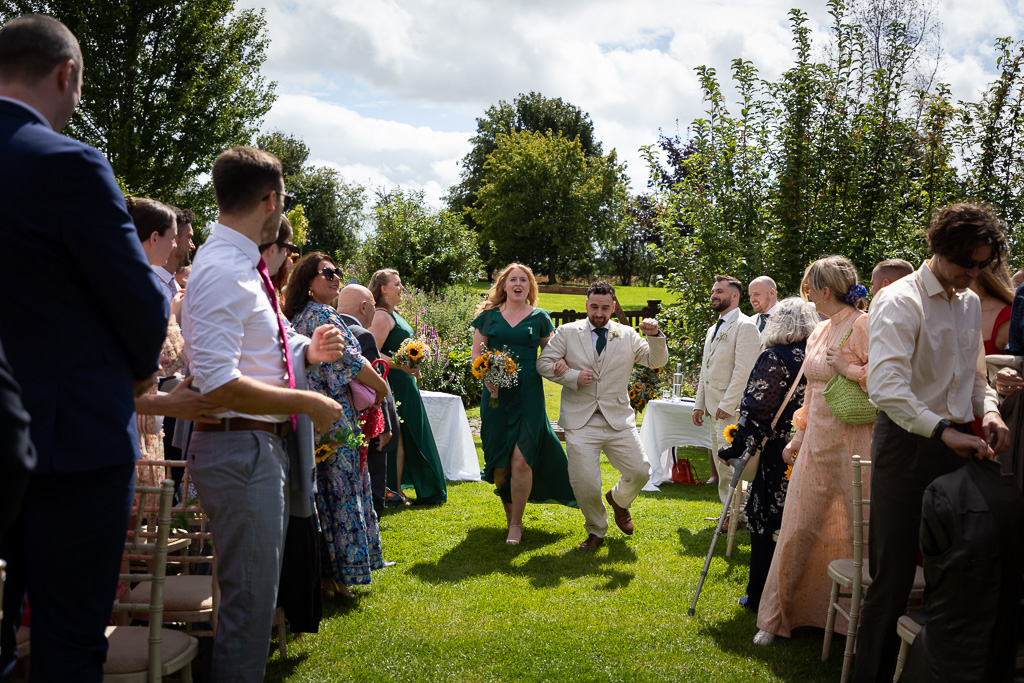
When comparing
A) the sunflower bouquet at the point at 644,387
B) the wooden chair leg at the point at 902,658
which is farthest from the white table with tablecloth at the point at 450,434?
the wooden chair leg at the point at 902,658

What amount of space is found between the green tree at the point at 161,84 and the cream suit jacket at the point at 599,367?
1563 cm

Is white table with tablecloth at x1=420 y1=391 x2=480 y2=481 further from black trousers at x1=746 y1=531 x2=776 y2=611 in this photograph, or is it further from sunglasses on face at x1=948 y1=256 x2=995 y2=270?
sunglasses on face at x1=948 y1=256 x2=995 y2=270

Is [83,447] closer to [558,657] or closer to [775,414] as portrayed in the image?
[558,657]

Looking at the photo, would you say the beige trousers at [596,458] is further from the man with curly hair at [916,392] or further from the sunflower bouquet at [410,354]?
the man with curly hair at [916,392]

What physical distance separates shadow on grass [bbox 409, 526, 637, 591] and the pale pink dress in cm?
130

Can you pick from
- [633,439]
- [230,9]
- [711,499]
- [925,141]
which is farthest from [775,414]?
[230,9]

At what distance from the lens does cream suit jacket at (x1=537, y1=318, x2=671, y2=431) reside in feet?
20.9

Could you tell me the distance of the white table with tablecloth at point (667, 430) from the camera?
28.6ft

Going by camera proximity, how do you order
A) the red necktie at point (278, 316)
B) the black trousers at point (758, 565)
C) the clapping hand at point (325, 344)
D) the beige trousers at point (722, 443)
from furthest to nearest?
the beige trousers at point (722, 443) < the black trousers at point (758, 565) < the clapping hand at point (325, 344) < the red necktie at point (278, 316)

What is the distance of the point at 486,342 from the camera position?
7004 mm

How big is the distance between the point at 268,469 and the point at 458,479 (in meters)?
6.57

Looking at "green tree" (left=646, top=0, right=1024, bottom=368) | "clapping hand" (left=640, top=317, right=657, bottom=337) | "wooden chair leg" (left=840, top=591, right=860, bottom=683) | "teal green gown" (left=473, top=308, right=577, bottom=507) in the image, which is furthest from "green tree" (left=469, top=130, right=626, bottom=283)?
"wooden chair leg" (left=840, top=591, right=860, bottom=683)

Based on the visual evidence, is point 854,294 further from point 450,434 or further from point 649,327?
point 450,434

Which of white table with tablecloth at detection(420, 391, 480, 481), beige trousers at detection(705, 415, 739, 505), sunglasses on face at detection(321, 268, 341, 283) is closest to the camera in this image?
sunglasses on face at detection(321, 268, 341, 283)
